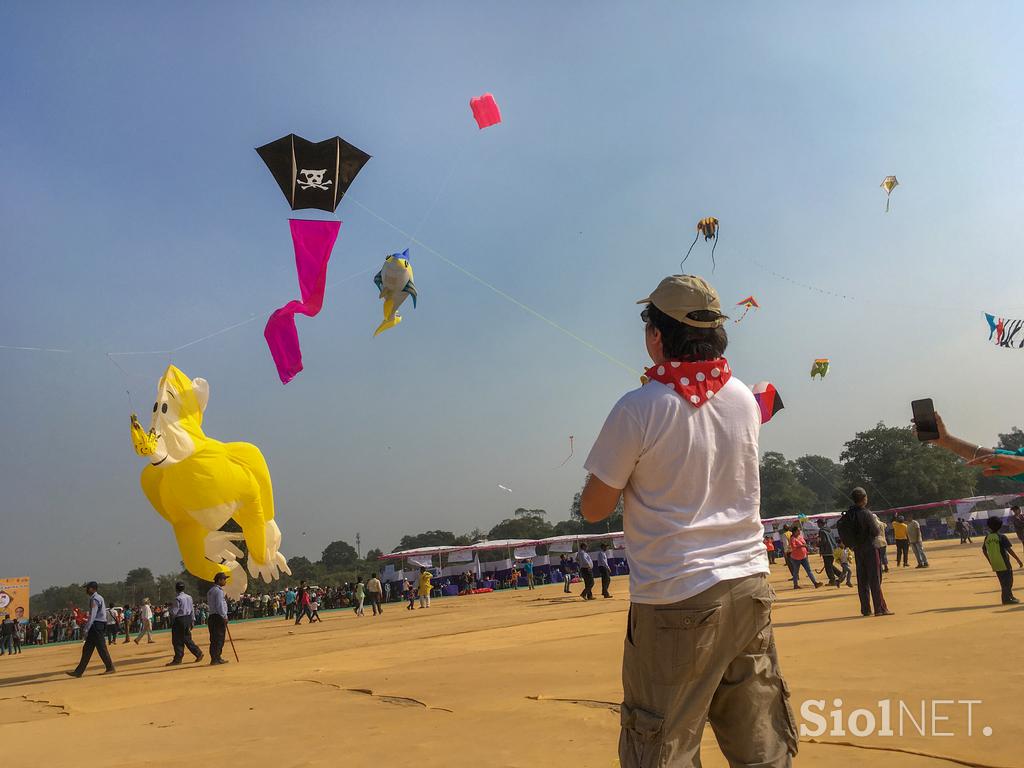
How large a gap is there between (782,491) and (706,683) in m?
121

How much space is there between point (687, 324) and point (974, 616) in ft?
24.9

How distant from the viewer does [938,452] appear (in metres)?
75.2

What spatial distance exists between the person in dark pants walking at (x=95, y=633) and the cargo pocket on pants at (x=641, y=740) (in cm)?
1254

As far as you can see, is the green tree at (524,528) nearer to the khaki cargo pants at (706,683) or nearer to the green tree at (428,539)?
the green tree at (428,539)

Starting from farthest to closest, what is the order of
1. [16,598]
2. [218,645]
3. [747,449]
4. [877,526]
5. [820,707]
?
[16,598]
[218,645]
[877,526]
[820,707]
[747,449]

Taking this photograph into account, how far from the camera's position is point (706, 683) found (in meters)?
2.03

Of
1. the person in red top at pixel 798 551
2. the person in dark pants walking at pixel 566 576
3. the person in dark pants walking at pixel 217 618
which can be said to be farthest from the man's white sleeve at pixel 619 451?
the person in dark pants walking at pixel 566 576

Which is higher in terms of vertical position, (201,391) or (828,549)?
(201,391)

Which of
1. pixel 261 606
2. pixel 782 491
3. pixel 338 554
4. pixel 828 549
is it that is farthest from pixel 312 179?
pixel 782 491

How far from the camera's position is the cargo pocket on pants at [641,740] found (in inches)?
76.3

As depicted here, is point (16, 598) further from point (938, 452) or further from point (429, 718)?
point (938, 452)

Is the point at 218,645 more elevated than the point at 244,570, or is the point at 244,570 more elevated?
the point at 244,570

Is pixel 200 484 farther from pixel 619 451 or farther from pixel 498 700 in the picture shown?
pixel 619 451

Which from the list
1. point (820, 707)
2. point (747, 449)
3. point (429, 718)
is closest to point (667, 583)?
point (747, 449)
